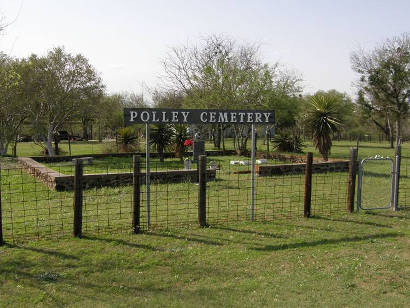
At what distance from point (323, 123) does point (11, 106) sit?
1633cm

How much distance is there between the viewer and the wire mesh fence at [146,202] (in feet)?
23.0

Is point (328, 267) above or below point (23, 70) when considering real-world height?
below

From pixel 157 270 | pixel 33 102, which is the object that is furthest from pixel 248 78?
pixel 157 270

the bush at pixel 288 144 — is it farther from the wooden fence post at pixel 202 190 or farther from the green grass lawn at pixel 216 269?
the wooden fence post at pixel 202 190

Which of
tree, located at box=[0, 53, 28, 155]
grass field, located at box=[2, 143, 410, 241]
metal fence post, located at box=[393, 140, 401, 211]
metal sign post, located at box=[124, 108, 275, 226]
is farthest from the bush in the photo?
metal sign post, located at box=[124, 108, 275, 226]

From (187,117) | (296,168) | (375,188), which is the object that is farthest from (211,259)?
(296,168)

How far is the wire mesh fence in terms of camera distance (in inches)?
277

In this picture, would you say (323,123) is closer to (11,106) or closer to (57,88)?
(57,88)

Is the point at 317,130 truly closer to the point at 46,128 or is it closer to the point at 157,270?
the point at 157,270

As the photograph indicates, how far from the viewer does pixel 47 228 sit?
6.80 metres

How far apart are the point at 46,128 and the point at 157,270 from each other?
20.9m

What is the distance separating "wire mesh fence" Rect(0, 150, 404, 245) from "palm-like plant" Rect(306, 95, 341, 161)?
3.74 metres

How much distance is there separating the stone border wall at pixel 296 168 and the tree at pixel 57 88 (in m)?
13.4

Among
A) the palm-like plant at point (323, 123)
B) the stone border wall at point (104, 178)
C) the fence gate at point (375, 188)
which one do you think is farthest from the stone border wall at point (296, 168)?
the stone border wall at point (104, 178)
